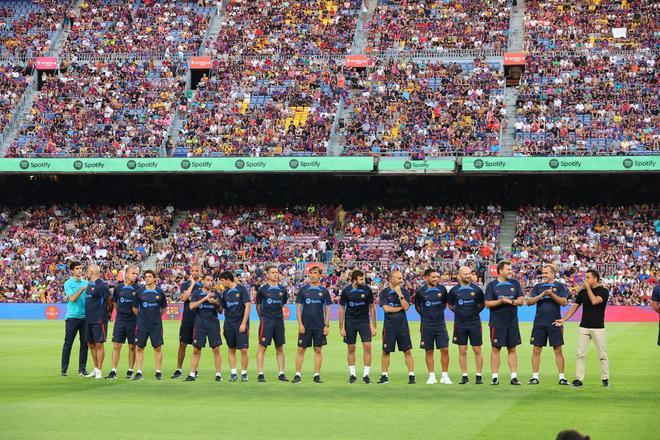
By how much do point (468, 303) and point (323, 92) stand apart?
39.4 meters

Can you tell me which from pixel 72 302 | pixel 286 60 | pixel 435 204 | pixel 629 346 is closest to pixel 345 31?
pixel 286 60

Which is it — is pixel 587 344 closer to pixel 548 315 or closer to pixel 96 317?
pixel 548 315

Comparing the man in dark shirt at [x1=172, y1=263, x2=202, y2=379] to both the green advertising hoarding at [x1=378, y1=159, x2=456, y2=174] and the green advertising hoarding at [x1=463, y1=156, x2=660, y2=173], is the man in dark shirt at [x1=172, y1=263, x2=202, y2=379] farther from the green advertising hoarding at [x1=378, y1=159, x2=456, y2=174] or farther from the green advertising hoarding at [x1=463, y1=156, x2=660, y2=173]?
the green advertising hoarding at [x1=463, y1=156, x2=660, y2=173]

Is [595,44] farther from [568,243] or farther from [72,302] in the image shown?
[72,302]

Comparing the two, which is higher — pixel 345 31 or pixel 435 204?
pixel 345 31

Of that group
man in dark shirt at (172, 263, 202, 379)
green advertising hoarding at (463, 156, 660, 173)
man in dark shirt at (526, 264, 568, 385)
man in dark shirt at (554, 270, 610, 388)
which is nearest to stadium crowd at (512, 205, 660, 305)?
green advertising hoarding at (463, 156, 660, 173)

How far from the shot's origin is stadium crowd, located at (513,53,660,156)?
52.2m

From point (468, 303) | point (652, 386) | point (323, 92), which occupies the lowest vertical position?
point (652, 386)

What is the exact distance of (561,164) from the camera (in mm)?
51000

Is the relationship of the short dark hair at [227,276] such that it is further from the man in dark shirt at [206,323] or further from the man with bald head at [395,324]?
the man with bald head at [395,324]

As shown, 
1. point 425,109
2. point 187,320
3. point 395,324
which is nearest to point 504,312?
point 395,324

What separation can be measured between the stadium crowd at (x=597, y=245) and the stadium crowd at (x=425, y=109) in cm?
468

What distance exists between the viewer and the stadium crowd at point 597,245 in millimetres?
46894

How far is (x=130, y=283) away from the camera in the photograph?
20.6 meters
